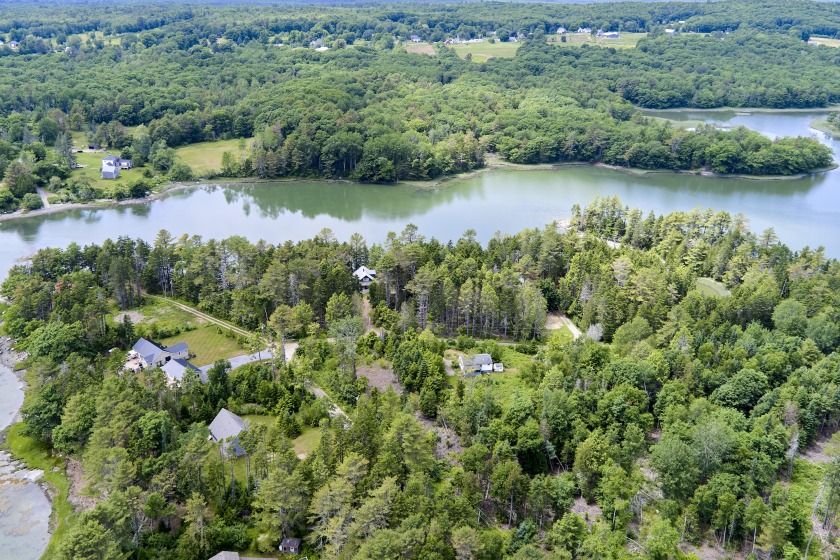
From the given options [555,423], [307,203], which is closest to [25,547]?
[555,423]

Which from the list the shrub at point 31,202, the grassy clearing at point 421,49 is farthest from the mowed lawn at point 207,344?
the grassy clearing at point 421,49

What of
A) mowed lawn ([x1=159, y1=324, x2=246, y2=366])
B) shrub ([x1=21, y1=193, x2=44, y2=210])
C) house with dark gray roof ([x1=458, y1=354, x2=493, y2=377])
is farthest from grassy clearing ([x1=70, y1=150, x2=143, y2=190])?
Result: house with dark gray roof ([x1=458, y1=354, x2=493, y2=377])

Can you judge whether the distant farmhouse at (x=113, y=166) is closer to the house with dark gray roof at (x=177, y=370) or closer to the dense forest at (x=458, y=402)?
the dense forest at (x=458, y=402)

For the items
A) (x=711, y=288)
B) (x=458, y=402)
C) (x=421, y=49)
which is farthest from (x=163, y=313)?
(x=421, y=49)

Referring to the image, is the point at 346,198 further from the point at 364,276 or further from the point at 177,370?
the point at 177,370

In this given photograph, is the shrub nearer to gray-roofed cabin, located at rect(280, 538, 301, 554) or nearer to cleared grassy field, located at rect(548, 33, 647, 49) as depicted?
gray-roofed cabin, located at rect(280, 538, 301, 554)

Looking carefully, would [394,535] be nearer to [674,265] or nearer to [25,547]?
[25,547]
